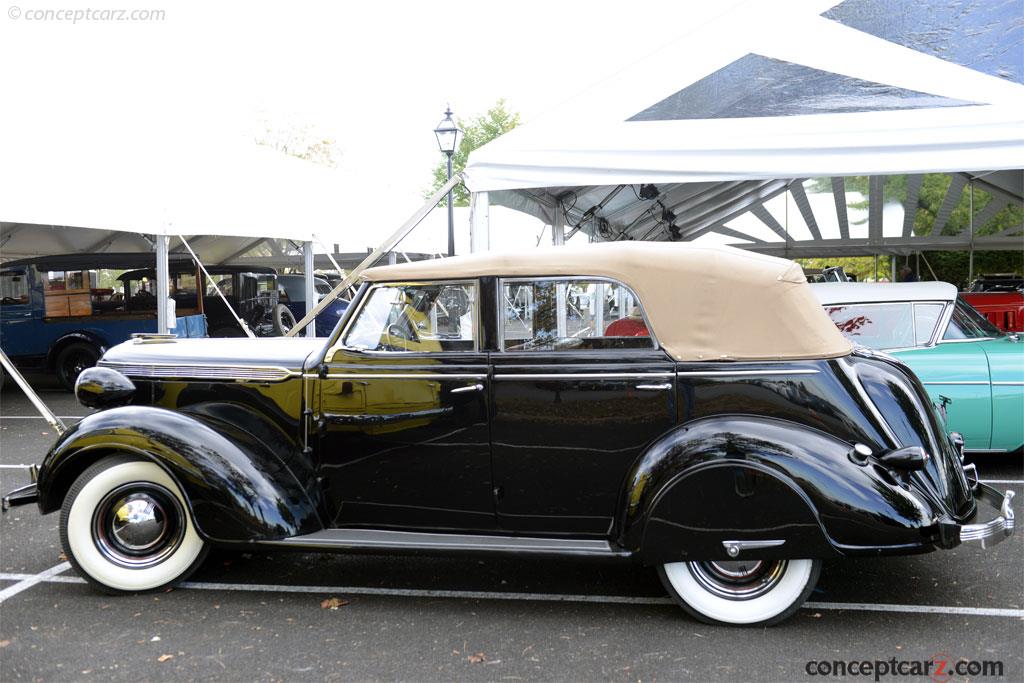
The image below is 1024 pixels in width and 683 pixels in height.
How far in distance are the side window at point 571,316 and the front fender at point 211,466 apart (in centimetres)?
130

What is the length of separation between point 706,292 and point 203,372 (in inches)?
102

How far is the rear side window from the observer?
6500 millimetres

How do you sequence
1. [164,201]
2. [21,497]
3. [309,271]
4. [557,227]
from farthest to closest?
[309,271], [557,227], [164,201], [21,497]

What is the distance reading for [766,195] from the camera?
20.6 metres

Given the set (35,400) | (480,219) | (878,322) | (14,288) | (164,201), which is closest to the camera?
(35,400)

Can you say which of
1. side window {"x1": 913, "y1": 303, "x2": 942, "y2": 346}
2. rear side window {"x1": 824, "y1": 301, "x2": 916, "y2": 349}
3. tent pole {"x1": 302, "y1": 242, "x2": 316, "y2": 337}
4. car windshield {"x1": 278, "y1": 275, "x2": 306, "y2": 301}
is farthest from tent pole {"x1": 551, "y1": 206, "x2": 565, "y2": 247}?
car windshield {"x1": 278, "y1": 275, "x2": 306, "y2": 301}

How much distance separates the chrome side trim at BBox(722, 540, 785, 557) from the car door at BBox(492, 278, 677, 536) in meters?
0.53

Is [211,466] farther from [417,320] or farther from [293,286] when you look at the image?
[293,286]

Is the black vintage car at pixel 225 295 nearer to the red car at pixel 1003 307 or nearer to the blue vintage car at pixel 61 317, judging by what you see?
the blue vintage car at pixel 61 317

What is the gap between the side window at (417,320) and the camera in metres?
4.12

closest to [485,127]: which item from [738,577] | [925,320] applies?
[925,320]

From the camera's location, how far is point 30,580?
180 inches

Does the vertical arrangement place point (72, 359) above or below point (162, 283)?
below

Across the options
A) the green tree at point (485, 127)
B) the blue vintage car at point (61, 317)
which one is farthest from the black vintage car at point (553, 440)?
the green tree at point (485, 127)
